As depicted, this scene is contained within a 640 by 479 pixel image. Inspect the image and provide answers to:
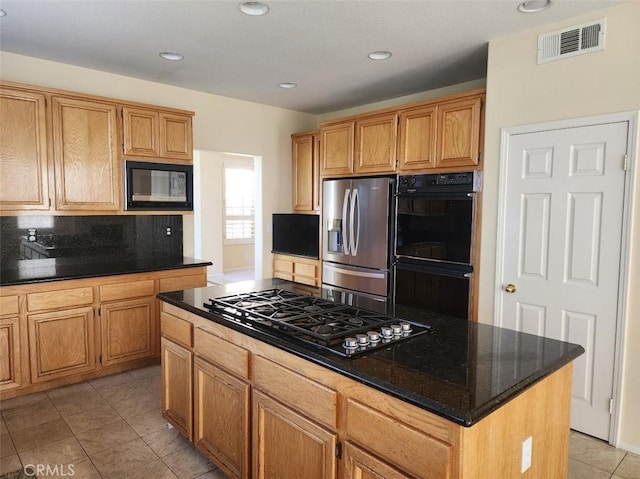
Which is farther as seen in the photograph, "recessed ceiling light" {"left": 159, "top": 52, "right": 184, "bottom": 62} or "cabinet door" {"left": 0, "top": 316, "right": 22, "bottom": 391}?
"recessed ceiling light" {"left": 159, "top": 52, "right": 184, "bottom": 62}

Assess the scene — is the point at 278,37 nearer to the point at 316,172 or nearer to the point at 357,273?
the point at 316,172

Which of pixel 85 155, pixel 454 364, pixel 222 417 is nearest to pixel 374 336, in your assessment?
pixel 454 364

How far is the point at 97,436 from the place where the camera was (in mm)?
2660

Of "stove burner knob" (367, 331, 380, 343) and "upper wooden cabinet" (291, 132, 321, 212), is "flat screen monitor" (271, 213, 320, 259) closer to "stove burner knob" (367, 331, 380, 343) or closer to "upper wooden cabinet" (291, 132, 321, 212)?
"upper wooden cabinet" (291, 132, 321, 212)

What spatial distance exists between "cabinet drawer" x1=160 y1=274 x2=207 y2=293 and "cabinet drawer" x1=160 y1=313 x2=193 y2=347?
4.11ft

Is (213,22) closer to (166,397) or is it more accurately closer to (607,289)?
(166,397)

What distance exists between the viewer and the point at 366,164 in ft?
13.3

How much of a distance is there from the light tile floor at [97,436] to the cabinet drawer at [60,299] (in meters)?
0.67

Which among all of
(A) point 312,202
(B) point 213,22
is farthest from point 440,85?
(B) point 213,22

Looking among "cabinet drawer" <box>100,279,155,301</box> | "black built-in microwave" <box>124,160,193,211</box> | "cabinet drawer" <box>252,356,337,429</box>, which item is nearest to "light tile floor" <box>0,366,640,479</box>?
"cabinet drawer" <box>100,279,155,301</box>

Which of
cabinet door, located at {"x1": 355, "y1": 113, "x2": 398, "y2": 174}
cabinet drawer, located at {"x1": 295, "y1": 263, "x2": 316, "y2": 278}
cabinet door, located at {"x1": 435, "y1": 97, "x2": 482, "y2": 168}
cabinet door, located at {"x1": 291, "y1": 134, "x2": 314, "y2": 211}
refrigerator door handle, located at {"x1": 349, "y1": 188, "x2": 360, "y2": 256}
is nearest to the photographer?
cabinet door, located at {"x1": 435, "y1": 97, "x2": 482, "y2": 168}

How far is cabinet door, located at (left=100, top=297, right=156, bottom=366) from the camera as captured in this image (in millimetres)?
3496

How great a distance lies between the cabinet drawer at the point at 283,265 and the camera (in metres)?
5.09

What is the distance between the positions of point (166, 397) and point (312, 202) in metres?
2.92
